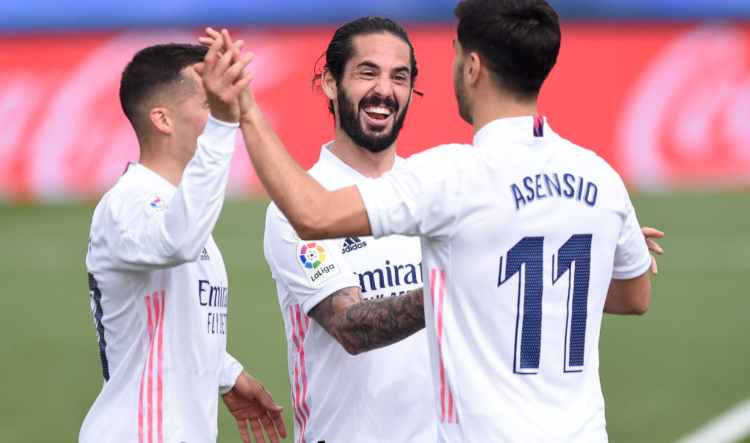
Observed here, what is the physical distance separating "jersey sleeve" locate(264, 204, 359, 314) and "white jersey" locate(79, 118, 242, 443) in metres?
0.34

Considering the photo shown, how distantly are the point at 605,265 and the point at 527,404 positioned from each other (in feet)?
1.86

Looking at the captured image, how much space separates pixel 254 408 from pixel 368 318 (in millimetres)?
1145

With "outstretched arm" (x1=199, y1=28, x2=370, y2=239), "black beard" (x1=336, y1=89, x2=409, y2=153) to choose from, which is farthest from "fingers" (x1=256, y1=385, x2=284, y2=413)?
"outstretched arm" (x1=199, y1=28, x2=370, y2=239)

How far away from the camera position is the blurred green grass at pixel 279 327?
1173 centimetres

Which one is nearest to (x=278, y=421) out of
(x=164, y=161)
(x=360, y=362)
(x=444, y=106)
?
(x=360, y=362)

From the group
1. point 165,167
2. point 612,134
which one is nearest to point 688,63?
point 612,134

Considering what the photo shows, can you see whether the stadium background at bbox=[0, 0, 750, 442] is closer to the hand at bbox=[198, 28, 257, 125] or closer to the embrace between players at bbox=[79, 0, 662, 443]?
the embrace between players at bbox=[79, 0, 662, 443]

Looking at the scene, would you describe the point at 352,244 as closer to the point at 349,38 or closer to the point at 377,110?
the point at 377,110

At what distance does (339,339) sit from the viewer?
548cm

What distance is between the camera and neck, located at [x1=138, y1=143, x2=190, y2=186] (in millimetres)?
5664

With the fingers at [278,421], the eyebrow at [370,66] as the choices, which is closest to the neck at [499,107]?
the eyebrow at [370,66]

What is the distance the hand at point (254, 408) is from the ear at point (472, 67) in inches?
75.7

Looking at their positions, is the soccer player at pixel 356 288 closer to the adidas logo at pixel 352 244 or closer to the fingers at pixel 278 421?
the adidas logo at pixel 352 244

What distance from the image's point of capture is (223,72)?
464cm
